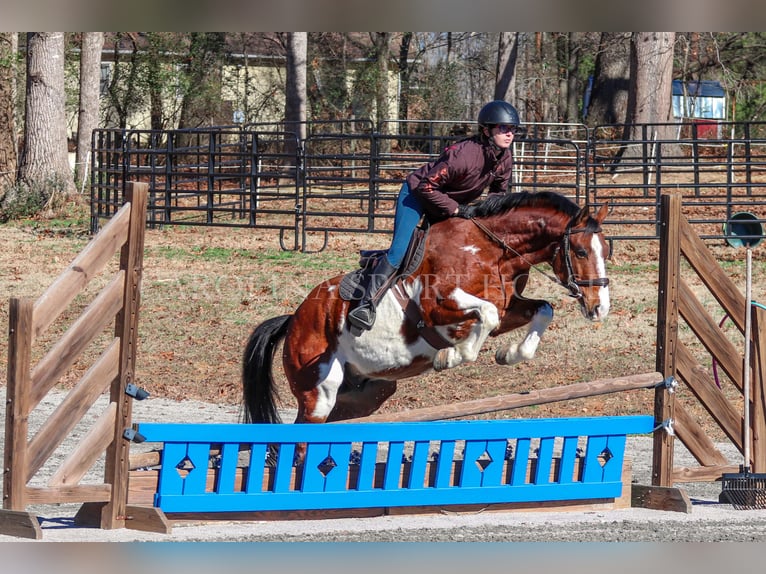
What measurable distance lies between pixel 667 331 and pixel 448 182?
5.03 ft

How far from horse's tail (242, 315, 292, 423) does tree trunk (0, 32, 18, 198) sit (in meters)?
16.0

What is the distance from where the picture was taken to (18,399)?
16.6 ft

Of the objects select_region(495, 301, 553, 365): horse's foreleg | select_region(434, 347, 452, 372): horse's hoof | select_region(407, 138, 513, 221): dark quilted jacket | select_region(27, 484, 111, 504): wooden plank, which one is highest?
select_region(407, 138, 513, 221): dark quilted jacket

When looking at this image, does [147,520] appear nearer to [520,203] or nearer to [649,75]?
[520,203]

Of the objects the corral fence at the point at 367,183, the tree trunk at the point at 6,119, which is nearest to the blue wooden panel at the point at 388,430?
the corral fence at the point at 367,183

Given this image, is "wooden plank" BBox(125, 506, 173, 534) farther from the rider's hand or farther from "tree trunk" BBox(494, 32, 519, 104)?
"tree trunk" BBox(494, 32, 519, 104)

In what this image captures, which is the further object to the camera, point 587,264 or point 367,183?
point 367,183

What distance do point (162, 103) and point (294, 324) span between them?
93.0ft

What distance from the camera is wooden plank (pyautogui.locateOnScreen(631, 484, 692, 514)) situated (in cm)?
614

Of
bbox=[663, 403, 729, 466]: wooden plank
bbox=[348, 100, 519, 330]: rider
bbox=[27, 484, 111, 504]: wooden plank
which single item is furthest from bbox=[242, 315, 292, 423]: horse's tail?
bbox=[663, 403, 729, 466]: wooden plank

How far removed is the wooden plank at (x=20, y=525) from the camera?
201 inches

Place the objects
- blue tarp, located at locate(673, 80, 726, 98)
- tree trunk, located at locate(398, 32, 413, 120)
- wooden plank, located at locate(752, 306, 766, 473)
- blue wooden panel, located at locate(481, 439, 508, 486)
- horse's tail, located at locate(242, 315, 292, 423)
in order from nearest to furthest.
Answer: blue wooden panel, located at locate(481, 439, 508, 486) → wooden plank, located at locate(752, 306, 766, 473) → horse's tail, located at locate(242, 315, 292, 423) → tree trunk, located at locate(398, 32, 413, 120) → blue tarp, located at locate(673, 80, 726, 98)

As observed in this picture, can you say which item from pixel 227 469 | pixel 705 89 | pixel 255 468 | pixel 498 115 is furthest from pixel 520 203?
pixel 705 89
